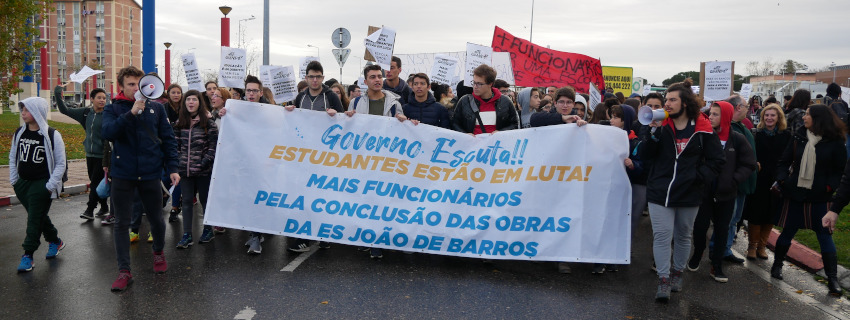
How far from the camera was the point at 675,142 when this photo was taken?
Answer: 18.7 feet

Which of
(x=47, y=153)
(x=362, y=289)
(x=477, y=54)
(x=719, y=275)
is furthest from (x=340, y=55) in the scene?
(x=719, y=275)

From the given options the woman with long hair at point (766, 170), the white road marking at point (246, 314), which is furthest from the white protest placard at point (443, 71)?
the white road marking at point (246, 314)

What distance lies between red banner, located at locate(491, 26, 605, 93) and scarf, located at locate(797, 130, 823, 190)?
610 cm

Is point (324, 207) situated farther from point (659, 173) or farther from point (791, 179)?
point (791, 179)

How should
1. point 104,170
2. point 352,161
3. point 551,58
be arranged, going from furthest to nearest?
1. point 551,58
2. point 104,170
3. point 352,161

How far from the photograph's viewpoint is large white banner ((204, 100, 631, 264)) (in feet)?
21.2

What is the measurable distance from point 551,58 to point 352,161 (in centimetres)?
649

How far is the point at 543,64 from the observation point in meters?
12.4

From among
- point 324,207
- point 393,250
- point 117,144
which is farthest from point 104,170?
point 393,250

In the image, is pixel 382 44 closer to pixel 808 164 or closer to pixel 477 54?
pixel 477 54

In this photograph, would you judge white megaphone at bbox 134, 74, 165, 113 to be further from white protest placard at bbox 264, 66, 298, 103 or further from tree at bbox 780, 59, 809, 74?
tree at bbox 780, 59, 809, 74

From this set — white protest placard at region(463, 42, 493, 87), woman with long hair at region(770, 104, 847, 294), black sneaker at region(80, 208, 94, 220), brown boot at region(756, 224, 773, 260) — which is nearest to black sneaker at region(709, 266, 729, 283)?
woman with long hair at region(770, 104, 847, 294)

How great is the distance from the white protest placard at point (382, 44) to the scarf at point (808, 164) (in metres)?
6.06

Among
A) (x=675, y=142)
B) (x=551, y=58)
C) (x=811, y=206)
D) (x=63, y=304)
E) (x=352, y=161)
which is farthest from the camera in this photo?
(x=551, y=58)
